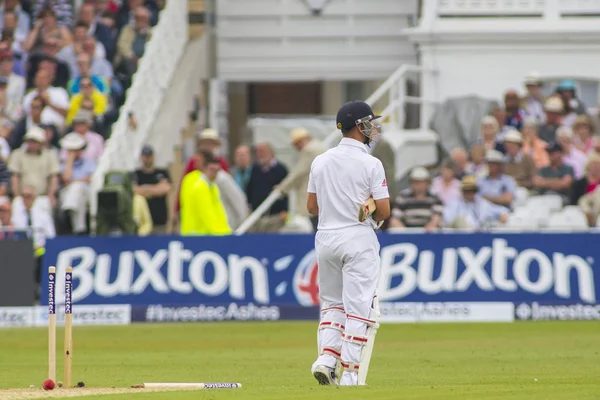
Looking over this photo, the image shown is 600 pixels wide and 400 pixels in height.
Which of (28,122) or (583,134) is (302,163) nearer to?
(583,134)

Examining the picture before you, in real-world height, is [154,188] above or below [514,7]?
below

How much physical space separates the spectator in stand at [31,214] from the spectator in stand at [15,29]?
3.86 m

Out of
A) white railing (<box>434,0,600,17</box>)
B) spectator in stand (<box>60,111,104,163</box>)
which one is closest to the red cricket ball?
spectator in stand (<box>60,111,104,163</box>)

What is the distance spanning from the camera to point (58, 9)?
72.2 feet

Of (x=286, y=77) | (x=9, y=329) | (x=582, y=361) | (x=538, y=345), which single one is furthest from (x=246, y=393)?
(x=286, y=77)

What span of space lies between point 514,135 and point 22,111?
21.0 ft

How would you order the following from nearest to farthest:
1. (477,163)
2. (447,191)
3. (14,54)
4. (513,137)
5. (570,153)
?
(447,191), (513,137), (570,153), (477,163), (14,54)

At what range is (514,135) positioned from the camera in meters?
19.0

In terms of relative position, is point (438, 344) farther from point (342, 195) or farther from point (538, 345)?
point (342, 195)

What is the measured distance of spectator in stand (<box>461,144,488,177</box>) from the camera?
19078 mm

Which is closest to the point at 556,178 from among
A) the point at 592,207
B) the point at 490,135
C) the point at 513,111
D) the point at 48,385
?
the point at 592,207

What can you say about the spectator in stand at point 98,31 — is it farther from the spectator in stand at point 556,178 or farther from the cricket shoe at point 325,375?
the cricket shoe at point 325,375

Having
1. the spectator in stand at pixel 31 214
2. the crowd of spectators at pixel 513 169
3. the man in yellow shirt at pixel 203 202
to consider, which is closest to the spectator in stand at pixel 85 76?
the spectator in stand at pixel 31 214

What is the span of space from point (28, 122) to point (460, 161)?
5567 millimetres
